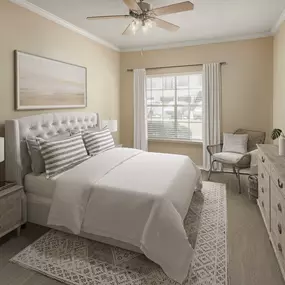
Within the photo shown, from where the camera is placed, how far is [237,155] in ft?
13.3

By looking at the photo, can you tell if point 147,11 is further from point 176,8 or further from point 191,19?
point 191,19

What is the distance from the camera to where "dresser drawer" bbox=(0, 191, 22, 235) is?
2285mm

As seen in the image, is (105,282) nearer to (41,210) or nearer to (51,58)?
(41,210)

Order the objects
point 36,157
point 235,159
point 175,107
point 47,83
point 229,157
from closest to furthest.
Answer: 1. point 36,157
2. point 47,83
3. point 235,159
4. point 229,157
5. point 175,107

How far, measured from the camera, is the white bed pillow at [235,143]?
436 cm

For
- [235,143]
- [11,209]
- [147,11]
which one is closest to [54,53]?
[147,11]

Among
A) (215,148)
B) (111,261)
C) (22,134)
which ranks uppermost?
(22,134)

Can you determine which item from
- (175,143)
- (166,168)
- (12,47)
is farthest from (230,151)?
(12,47)

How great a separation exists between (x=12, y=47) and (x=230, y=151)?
3.90 meters

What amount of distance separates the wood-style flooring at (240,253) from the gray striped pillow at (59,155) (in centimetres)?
73

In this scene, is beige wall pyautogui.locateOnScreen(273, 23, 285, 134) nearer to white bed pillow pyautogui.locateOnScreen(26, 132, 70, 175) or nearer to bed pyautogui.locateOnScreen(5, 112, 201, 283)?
bed pyautogui.locateOnScreen(5, 112, 201, 283)

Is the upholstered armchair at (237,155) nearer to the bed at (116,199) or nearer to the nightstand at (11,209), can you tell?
the bed at (116,199)

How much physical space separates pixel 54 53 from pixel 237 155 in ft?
11.4

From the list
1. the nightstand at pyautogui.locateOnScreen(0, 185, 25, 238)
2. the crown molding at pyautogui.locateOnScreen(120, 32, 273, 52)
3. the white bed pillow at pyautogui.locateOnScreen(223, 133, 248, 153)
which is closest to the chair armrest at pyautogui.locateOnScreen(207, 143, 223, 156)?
the white bed pillow at pyautogui.locateOnScreen(223, 133, 248, 153)
